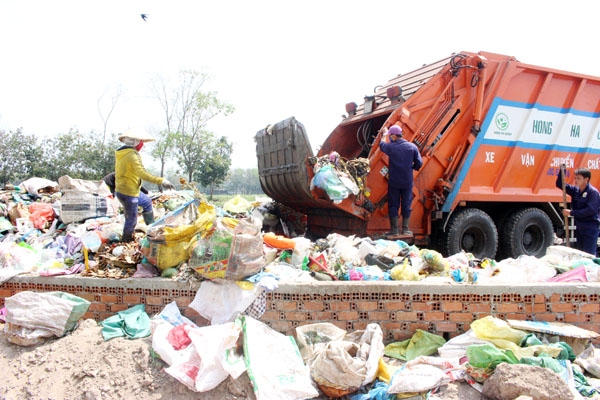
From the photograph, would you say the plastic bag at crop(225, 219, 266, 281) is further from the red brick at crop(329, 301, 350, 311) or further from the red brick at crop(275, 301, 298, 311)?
the red brick at crop(329, 301, 350, 311)

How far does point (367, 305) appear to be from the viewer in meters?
2.94

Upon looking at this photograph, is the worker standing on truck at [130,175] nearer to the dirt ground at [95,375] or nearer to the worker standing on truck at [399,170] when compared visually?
the dirt ground at [95,375]

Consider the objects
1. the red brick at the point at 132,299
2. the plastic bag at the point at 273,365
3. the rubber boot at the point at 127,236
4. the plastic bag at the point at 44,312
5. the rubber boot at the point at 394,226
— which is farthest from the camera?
the rubber boot at the point at 394,226

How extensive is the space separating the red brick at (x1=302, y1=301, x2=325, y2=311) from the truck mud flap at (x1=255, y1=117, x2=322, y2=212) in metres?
1.88

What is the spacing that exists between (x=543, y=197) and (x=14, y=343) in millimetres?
5912

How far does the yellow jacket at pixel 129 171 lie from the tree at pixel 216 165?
19895 mm

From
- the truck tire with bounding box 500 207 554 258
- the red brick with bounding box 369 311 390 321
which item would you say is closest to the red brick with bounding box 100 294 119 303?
the red brick with bounding box 369 311 390 321

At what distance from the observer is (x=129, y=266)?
→ 3.43 m

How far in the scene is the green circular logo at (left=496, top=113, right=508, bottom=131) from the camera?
16.9 ft

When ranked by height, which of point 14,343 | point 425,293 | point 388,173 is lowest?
point 14,343

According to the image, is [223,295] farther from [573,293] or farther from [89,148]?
[89,148]

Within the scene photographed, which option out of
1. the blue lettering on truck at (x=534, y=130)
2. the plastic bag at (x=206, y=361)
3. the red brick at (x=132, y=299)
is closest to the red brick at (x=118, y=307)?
the red brick at (x=132, y=299)

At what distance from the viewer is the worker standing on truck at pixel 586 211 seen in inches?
179

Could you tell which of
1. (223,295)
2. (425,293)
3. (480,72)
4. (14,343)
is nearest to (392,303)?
(425,293)
